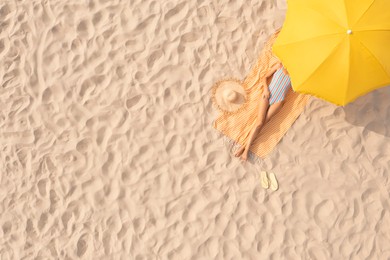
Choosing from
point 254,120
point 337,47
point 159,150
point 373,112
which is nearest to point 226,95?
point 254,120

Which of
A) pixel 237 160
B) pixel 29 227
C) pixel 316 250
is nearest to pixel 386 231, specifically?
pixel 316 250

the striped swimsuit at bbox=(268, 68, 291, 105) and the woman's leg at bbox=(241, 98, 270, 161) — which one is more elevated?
the striped swimsuit at bbox=(268, 68, 291, 105)

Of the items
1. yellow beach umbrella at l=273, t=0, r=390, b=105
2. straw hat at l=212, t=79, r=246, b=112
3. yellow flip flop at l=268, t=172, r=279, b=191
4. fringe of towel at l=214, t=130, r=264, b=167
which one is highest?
yellow beach umbrella at l=273, t=0, r=390, b=105

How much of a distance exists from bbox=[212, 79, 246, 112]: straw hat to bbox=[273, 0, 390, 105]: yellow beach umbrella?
0.70 m

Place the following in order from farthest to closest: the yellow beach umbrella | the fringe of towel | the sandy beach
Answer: the fringe of towel < the sandy beach < the yellow beach umbrella

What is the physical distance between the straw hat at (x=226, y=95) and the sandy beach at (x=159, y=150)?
73mm

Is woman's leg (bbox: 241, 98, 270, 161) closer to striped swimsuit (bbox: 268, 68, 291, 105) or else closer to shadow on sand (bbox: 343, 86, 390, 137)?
striped swimsuit (bbox: 268, 68, 291, 105)

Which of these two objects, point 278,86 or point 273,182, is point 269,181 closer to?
point 273,182

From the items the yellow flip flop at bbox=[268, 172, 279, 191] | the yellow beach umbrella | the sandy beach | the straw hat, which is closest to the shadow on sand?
the sandy beach

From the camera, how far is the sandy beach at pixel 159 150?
4840 millimetres

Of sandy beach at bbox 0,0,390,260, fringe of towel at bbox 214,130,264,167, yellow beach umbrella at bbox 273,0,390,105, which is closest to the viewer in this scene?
yellow beach umbrella at bbox 273,0,390,105

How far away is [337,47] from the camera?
14.0 ft

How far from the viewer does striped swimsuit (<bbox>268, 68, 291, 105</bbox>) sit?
4.88m

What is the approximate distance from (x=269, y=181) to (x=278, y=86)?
947 mm
